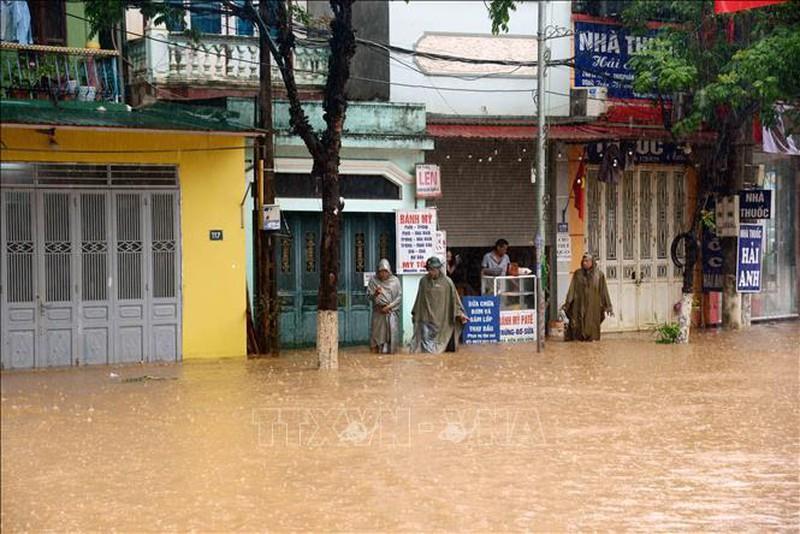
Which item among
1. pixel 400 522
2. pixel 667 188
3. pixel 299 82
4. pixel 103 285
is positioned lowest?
pixel 400 522

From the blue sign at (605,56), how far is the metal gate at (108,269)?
7359 millimetres

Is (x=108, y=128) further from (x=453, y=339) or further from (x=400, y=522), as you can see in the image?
(x=400, y=522)

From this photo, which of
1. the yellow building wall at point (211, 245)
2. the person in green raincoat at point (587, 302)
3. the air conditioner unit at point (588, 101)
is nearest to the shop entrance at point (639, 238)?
the air conditioner unit at point (588, 101)

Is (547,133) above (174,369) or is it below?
above

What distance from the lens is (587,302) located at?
18.5m

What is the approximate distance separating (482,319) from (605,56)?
4910mm

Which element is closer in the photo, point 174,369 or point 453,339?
point 174,369

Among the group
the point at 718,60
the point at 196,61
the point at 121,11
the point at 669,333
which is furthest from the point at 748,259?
the point at 121,11

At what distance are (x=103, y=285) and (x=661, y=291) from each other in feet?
33.2

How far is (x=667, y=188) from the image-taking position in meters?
21.0

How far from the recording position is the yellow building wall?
15.4 m

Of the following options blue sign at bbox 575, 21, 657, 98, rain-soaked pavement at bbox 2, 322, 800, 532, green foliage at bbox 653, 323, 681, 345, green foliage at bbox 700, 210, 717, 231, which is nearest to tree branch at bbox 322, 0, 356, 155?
rain-soaked pavement at bbox 2, 322, 800, 532

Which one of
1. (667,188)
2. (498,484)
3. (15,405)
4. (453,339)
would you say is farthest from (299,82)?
(15,405)

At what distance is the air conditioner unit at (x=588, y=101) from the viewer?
63.4ft
